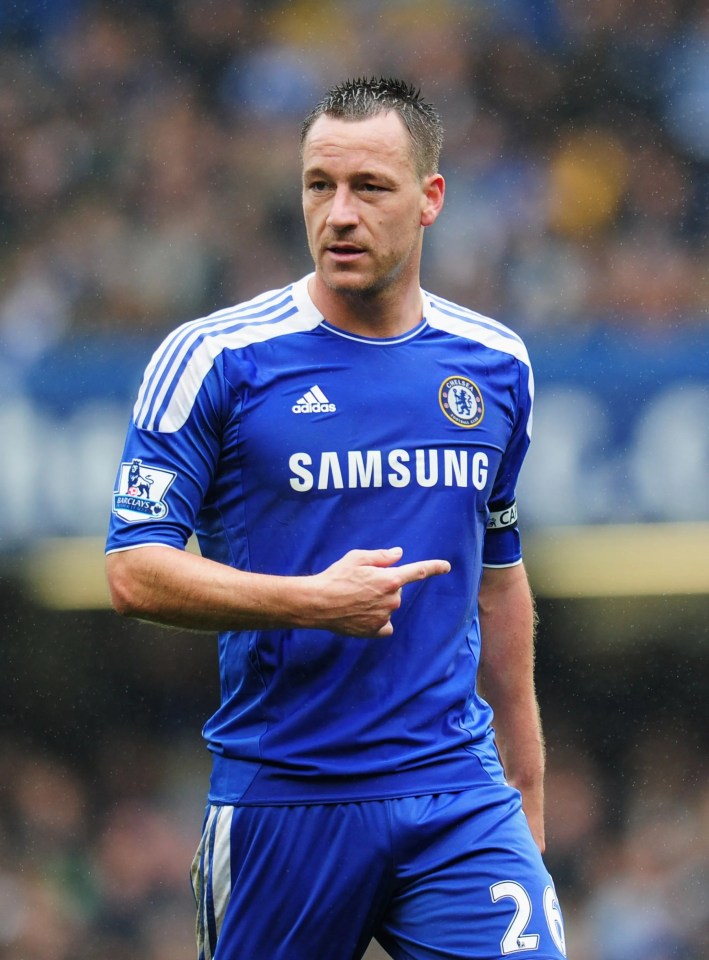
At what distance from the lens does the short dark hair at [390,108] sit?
312cm

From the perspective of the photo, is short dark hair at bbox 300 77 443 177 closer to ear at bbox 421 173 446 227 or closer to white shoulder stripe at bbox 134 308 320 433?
ear at bbox 421 173 446 227

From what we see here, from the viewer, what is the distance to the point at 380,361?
312cm

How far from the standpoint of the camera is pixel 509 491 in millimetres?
3355

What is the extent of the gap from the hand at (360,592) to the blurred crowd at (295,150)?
6.00 meters

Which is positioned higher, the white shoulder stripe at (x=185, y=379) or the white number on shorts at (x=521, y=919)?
the white shoulder stripe at (x=185, y=379)

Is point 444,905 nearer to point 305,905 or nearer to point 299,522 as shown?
point 305,905

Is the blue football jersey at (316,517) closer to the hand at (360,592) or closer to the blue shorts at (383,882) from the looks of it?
the blue shorts at (383,882)

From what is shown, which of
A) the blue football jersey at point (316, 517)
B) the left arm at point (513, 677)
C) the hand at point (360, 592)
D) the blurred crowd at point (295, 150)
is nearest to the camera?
the hand at point (360, 592)

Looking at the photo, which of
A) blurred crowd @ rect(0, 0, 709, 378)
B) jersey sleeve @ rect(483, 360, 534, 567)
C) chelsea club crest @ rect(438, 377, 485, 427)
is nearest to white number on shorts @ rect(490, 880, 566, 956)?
jersey sleeve @ rect(483, 360, 534, 567)

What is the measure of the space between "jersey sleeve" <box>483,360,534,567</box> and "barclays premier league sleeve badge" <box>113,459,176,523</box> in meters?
0.77

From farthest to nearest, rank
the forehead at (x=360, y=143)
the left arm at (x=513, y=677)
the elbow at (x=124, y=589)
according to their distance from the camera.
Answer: the left arm at (x=513, y=677)
the forehead at (x=360, y=143)
the elbow at (x=124, y=589)

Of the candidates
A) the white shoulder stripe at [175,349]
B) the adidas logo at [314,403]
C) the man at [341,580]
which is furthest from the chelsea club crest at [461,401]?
the white shoulder stripe at [175,349]

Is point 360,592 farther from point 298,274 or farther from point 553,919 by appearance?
point 298,274

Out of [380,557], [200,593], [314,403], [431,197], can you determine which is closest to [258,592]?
[200,593]
